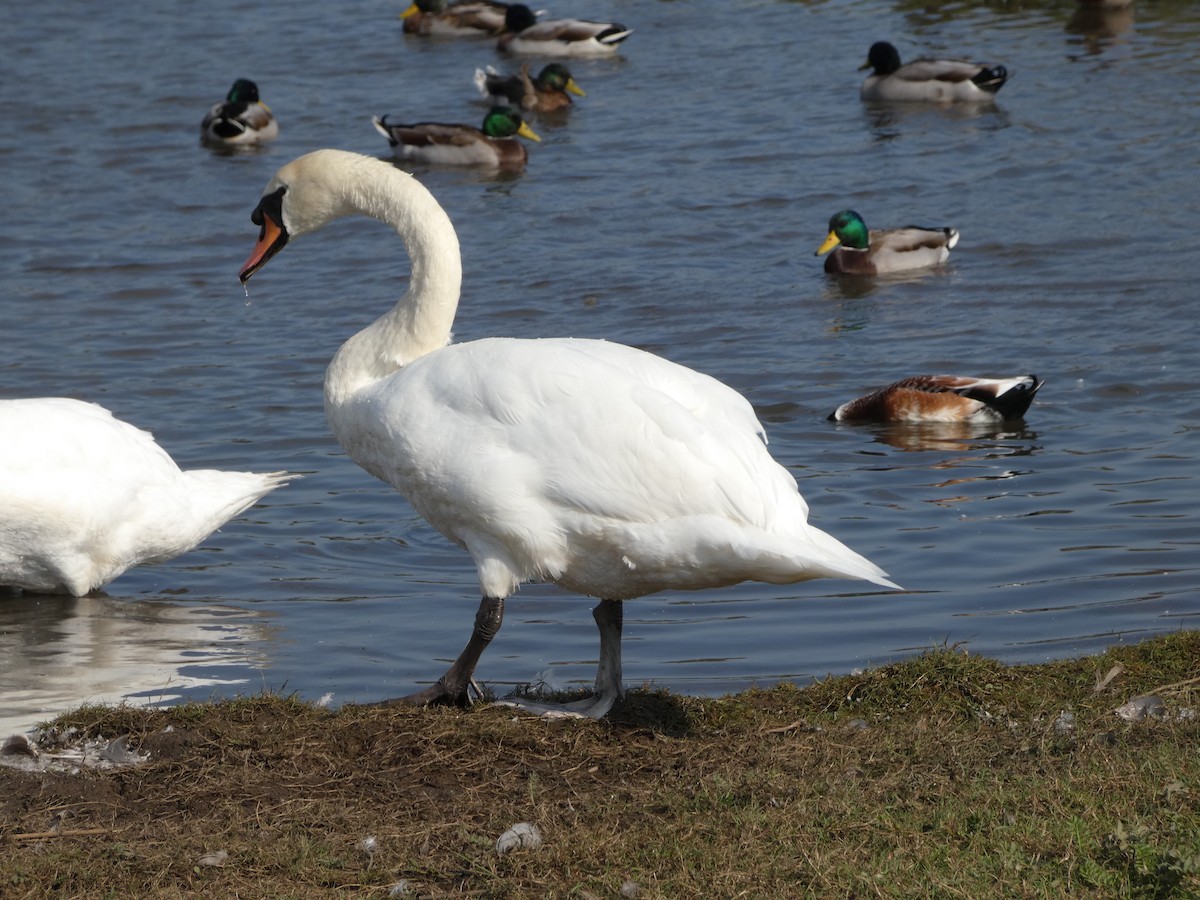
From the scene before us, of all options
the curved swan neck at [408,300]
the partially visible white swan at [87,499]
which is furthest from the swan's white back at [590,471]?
the partially visible white swan at [87,499]

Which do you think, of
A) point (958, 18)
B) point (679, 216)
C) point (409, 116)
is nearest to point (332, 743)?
point (679, 216)

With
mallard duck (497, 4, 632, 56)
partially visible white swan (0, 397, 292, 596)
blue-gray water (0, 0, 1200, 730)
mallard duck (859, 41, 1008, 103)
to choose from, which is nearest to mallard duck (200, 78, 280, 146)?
blue-gray water (0, 0, 1200, 730)

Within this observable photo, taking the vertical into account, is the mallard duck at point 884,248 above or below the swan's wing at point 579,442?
below

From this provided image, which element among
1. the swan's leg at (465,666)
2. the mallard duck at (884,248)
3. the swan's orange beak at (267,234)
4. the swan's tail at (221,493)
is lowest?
the mallard duck at (884,248)

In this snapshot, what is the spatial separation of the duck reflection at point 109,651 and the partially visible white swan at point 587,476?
4.46 ft

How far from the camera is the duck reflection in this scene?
21.1 feet

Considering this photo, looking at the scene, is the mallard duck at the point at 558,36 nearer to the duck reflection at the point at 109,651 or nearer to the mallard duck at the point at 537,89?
the mallard duck at the point at 537,89

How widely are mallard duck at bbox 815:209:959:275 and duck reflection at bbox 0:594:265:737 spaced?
7.82 m

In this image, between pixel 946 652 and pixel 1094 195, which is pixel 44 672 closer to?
pixel 946 652

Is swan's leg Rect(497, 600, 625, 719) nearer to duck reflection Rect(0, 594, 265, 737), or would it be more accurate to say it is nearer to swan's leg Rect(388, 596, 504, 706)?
swan's leg Rect(388, 596, 504, 706)

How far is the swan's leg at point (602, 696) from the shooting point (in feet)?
18.3

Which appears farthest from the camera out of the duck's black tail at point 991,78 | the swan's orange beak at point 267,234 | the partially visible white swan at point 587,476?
the duck's black tail at point 991,78

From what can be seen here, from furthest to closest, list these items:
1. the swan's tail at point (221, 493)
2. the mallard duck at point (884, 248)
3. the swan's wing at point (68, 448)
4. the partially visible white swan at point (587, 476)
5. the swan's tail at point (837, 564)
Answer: the mallard duck at point (884, 248)
the swan's tail at point (221, 493)
the swan's wing at point (68, 448)
the partially visible white swan at point (587, 476)
the swan's tail at point (837, 564)

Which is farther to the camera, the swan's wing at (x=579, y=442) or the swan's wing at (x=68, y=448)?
the swan's wing at (x=68, y=448)
